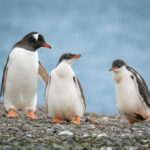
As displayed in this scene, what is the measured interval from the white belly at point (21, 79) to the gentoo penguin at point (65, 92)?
114 cm

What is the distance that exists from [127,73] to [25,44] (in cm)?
282

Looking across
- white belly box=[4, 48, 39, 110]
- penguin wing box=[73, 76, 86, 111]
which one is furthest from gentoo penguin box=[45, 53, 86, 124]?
white belly box=[4, 48, 39, 110]

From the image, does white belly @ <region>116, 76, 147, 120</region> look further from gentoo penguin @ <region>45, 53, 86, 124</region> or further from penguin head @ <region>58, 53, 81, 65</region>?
penguin head @ <region>58, 53, 81, 65</region>

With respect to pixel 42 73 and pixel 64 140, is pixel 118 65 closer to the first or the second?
pixel 42 73

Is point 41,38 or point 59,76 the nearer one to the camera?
point 59,76

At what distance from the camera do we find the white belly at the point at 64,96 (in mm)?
6848

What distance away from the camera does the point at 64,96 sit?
22.4ft

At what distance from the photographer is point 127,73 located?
7336 millimetres

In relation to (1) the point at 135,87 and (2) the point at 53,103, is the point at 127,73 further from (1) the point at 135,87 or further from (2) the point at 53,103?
(2) the point at 53,103

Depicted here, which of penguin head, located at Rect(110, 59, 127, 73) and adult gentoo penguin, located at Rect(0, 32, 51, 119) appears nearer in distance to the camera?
penguin head, located at Rect(110, 59, 127, 73)

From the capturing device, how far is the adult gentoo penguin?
Result: 26.2 feet

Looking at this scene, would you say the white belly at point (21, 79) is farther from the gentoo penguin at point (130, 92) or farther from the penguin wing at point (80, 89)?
the gentoo penguin at point (130, 92)

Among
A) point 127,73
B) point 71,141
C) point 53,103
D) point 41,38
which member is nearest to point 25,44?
point 41,38

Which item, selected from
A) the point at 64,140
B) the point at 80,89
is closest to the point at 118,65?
the point at 80,89
